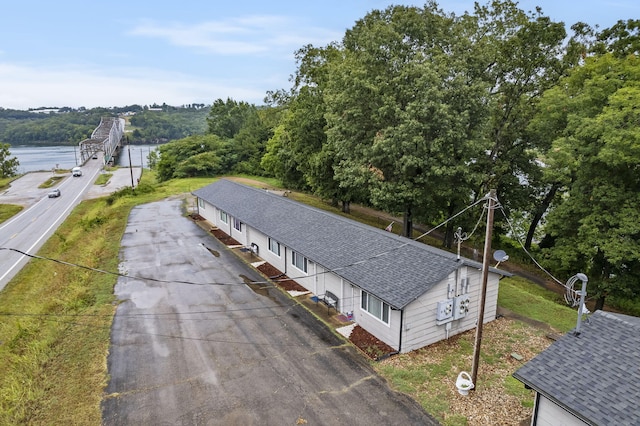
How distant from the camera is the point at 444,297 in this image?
49.7ft

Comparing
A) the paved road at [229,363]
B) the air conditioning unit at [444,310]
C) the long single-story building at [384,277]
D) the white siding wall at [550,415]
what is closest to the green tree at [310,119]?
the long single-story building at [384,277]

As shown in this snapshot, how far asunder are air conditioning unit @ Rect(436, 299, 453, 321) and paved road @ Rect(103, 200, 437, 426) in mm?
3597

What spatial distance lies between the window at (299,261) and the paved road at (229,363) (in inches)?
72.4

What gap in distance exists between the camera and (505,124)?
90.3 feet

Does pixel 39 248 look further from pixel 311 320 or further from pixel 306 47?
pixel 306 47

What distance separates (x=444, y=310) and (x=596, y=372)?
5.94 metres

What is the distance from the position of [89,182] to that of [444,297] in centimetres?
6197

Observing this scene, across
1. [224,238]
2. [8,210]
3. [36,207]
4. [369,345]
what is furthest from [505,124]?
[8,210]

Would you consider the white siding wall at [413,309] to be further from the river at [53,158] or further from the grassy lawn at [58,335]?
the river at [53,158]

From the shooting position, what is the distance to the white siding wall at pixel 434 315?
1436cm

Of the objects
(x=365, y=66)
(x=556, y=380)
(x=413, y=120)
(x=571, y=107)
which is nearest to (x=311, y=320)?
(x=556, y=380)

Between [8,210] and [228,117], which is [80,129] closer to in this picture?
[228,117]

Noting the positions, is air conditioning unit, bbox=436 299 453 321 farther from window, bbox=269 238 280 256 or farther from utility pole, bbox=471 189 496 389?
window, bbox=269 238 280 256

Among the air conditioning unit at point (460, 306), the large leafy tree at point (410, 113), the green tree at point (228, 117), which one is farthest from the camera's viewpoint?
the green tree at point (228, 117)
